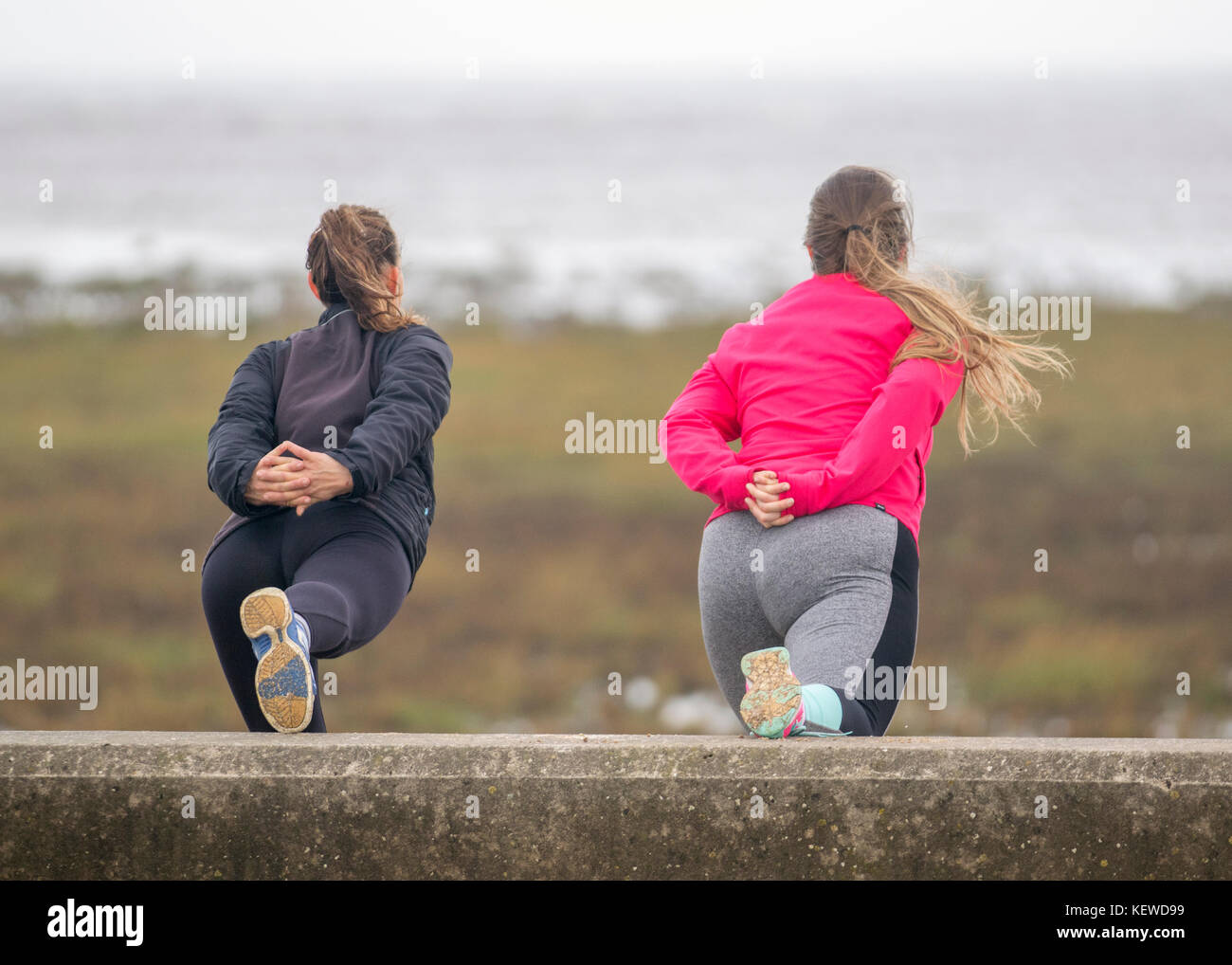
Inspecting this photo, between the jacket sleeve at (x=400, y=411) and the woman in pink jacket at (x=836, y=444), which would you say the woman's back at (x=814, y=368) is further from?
the jacket sleeve at (x=400, y=411)

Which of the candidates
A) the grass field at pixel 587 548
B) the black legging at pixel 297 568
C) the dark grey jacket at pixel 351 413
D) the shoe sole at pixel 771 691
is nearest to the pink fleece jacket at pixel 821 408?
the shoe sole at pixel 771 691

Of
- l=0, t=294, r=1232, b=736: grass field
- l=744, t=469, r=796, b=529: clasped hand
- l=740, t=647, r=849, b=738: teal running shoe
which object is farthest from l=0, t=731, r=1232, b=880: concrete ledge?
l=0, t=294, r=1232, b=736: grass field

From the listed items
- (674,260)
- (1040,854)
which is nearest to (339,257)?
(1040,854)

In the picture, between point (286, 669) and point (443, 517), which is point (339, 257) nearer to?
point (286, 669)

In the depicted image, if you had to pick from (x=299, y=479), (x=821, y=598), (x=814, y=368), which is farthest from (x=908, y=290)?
(x=299, y=479)

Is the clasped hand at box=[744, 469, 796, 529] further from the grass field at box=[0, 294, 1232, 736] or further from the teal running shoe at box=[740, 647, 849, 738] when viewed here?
the grass field at box=[0, 294, 1232, 736]

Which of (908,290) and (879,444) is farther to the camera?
(908,290)

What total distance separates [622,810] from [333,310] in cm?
135

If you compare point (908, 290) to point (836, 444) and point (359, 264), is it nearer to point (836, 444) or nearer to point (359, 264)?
point (836, 444)

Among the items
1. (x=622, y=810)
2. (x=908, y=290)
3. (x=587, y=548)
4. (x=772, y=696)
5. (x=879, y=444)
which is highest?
(x=908, y=290)

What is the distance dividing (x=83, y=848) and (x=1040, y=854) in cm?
165

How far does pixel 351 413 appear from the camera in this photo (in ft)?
→ 10.0

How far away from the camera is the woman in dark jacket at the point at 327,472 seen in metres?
2.77
